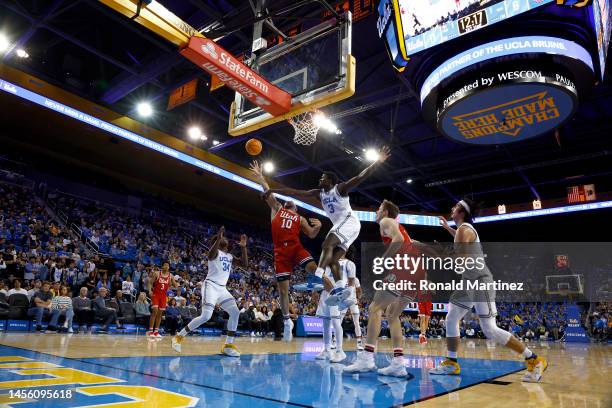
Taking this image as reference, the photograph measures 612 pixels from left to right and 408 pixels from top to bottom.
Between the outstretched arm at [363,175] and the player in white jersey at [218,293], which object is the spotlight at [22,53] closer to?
the player in white jersey at [218,293]

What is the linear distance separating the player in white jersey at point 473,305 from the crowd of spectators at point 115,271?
32.3 feet

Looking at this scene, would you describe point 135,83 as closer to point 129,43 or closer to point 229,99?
point 129,43

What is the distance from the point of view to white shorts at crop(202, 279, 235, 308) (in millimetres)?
6387

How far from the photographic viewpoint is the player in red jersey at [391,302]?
4.48 metres

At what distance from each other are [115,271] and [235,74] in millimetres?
11286

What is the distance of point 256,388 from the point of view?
3.36 meters

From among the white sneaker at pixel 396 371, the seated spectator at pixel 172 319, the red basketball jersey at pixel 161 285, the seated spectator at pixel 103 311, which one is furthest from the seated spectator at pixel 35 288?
the white sneaker at pixel 396 371

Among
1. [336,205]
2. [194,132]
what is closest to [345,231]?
[336,205]

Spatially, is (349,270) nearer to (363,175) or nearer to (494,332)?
(363,175)

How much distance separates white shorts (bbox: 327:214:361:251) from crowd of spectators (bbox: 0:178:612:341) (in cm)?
892

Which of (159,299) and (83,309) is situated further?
(83,309)

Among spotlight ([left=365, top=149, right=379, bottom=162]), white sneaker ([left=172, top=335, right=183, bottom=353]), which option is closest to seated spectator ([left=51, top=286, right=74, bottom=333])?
white sneaker ([left=172, top=335, right=183, bottom=353])

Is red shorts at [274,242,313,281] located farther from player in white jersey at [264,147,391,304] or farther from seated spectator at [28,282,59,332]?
seated spectator at [28,282,59,332]

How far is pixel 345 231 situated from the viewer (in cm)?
524
